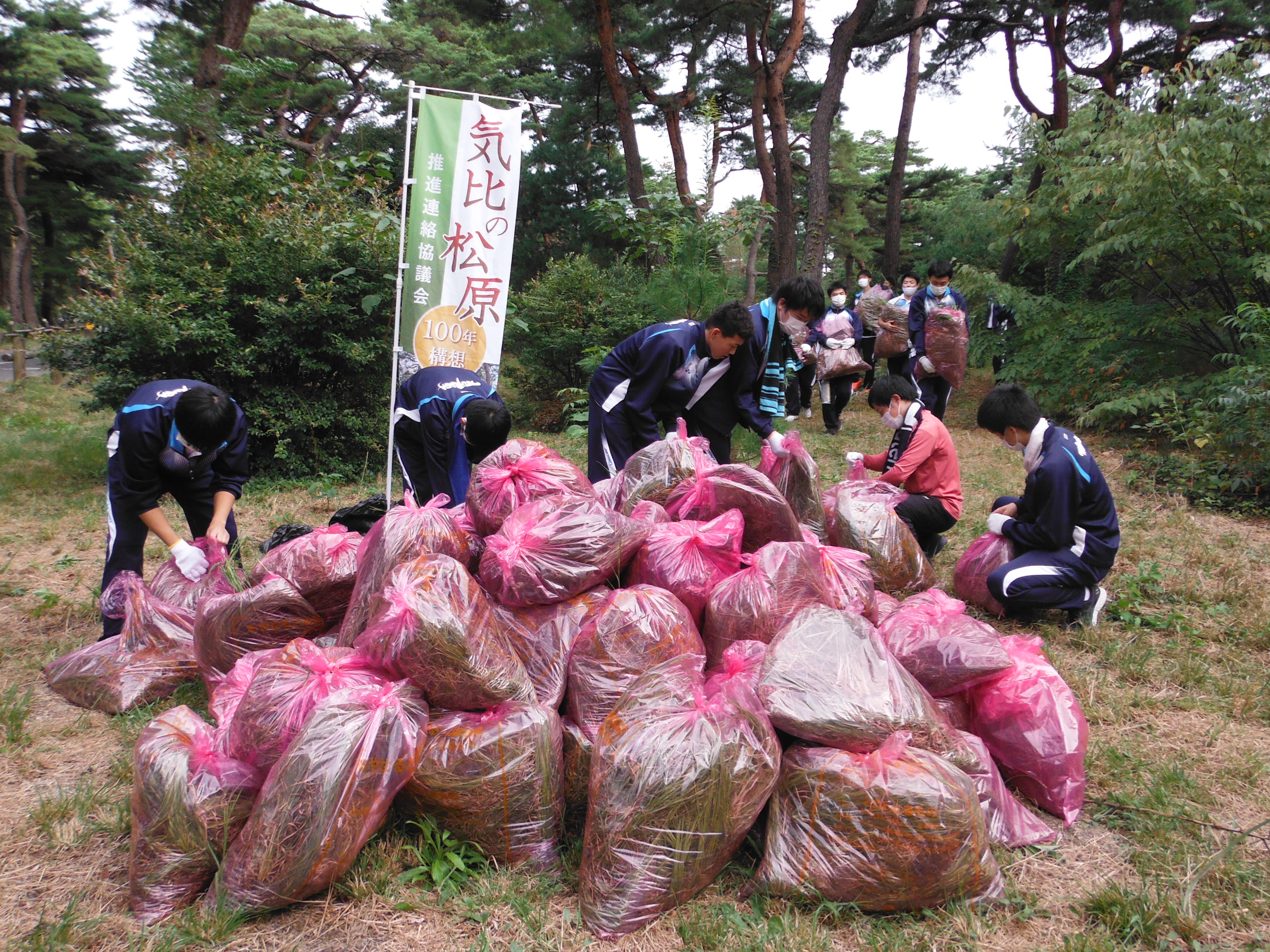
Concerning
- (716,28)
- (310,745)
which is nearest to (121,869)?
(310,745)

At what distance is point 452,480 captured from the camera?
3.55m

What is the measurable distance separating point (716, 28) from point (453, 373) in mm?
11505

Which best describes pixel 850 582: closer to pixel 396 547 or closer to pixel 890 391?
pixel 396 547

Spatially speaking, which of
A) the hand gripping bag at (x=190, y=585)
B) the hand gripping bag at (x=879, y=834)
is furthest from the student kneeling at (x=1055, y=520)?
the hand gripping bag at (x=190, y=585)

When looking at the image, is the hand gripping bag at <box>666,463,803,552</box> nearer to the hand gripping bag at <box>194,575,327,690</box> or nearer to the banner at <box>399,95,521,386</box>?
the hand gripping bag at <box>194,575,327,690</box>

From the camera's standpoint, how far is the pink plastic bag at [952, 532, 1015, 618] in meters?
3.61

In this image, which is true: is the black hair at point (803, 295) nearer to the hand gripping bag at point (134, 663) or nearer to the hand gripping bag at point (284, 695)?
the hand gripping bag at point (284, 695)

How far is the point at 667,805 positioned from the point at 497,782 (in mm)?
459

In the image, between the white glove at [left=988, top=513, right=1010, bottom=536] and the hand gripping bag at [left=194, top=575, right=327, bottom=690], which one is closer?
the hand gripping bag at [left=194, top=575, right=327, bottom=690]

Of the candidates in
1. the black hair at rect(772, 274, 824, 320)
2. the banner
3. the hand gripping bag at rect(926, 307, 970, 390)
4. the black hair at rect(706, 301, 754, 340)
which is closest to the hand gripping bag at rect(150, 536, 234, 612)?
the banner

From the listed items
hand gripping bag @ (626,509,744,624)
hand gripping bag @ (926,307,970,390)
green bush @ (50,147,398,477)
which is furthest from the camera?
hand gripping bag @ (926,307,970,390)

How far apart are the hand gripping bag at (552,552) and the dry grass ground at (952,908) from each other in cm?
73

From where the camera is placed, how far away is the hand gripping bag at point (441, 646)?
1.91 meters

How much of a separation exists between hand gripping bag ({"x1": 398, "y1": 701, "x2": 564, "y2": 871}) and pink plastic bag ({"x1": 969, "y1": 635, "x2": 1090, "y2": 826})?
1.32m
